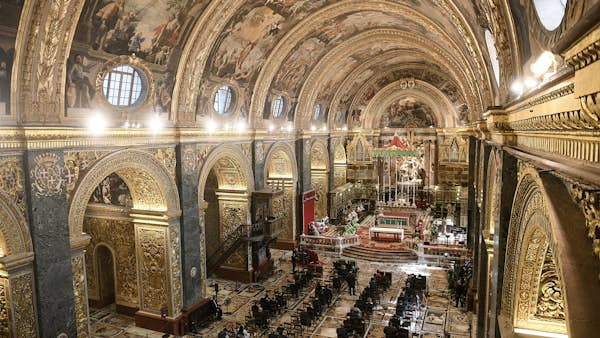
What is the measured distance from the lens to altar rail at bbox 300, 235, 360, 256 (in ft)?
79.9

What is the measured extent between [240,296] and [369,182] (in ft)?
67.3

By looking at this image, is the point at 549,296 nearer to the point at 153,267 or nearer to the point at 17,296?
the point at 17,296

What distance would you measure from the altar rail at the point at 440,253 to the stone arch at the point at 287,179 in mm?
7443

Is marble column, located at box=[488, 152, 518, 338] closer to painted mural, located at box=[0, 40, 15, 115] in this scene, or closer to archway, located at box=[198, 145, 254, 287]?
painted mural, located at box=[0, 40, 15, 115]

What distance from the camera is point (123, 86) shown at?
12531 millimetres

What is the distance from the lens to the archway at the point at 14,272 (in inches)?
362

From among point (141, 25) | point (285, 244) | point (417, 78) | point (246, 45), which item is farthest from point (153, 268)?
point (417, 78)

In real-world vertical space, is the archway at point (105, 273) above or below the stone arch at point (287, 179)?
below

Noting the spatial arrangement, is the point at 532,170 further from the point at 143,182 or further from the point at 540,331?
the point at 143,182

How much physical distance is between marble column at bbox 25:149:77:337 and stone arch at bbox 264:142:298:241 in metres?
14.1

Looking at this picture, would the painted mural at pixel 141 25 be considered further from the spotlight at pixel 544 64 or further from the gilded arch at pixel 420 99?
the gilded arch at pixel 420 99

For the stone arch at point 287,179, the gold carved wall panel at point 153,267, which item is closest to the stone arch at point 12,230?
the gold carved wall panel at point 153,267

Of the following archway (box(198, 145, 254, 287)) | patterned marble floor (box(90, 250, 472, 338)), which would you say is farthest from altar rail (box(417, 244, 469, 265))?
archway (box(198, 145, 254, 287))

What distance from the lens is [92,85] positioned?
11.3 meters
